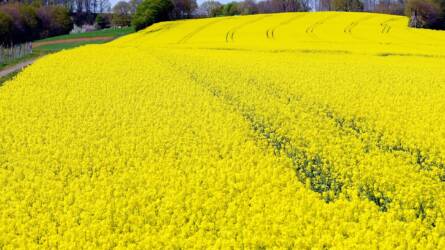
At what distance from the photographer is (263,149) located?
36.9 feet

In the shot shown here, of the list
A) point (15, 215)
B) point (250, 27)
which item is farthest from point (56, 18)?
point (15, 215)

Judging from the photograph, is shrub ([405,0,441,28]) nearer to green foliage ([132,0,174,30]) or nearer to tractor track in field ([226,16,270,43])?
tractor track in field ([226,16,270,43])

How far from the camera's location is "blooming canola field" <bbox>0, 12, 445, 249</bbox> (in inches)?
286

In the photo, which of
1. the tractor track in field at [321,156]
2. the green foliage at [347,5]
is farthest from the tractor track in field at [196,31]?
the green foliage at [347,5]

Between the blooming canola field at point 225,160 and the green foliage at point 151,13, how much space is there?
143 ft

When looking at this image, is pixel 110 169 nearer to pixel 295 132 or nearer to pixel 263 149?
pixel 263 149

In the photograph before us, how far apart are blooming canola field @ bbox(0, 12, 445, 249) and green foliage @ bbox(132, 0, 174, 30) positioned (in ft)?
143

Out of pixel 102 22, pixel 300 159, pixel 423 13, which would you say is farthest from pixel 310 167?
pixel 102 22

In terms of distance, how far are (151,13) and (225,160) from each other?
57.7 m

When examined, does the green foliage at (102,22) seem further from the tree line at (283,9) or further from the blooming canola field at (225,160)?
the blooming canola field at (225,160)

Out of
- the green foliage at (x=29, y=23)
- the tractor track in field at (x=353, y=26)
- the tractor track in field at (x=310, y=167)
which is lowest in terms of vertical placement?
the tractor track in field at (x=310, y=167)

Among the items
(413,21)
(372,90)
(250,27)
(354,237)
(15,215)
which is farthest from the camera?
(250,27)

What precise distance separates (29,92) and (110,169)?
10429mm

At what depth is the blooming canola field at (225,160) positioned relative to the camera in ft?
23.8
